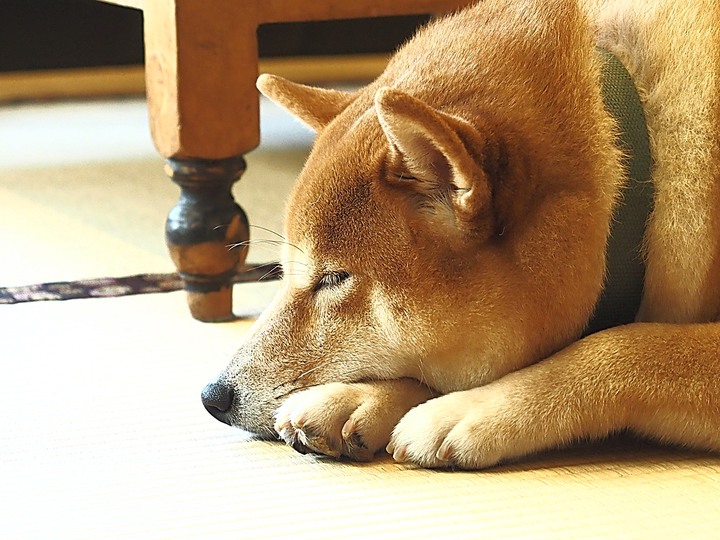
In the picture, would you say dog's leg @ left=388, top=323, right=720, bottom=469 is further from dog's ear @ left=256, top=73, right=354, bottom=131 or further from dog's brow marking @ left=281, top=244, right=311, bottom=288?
dog's ear @ left=256, top=73, right=354, bottom=131

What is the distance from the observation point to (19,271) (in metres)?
2.16

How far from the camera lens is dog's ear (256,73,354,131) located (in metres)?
1.42

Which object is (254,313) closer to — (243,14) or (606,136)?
(243,14)

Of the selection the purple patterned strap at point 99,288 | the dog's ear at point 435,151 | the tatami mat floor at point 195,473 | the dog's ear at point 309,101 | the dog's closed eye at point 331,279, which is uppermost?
the dog's ear at point 309,101

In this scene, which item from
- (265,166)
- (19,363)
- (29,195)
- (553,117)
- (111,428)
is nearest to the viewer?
(553,117)

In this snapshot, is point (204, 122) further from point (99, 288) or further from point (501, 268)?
point (501, 268)

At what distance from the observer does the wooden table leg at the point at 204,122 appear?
1.71 m

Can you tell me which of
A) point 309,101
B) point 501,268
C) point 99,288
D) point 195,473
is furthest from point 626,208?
point 99,288

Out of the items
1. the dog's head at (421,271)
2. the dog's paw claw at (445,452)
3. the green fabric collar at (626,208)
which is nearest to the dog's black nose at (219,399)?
the dog's head at (421,271)

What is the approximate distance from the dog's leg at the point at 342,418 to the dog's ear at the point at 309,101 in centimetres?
38

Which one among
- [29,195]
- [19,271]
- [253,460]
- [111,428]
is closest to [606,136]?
[253,460]

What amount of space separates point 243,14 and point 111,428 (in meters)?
0.75

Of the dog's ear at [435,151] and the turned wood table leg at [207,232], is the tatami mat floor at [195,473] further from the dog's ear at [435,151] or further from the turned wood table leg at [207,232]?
the dog's ear at [435,151]

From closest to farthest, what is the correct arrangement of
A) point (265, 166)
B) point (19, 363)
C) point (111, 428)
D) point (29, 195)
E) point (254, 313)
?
point (111, 428), point (19, 363), point (254, 313), point (29, 195), point (265, 166)
